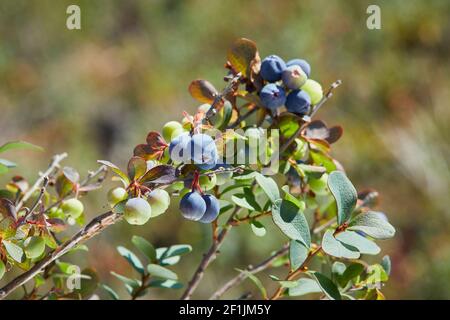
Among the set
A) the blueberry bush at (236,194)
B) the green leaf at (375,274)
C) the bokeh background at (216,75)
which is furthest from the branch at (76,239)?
the bokeh background at (216,75)

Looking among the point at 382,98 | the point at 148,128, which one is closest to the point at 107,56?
the point at 148,128

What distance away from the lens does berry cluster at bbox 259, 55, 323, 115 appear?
1.66 ft

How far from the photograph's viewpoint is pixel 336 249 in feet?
1.41

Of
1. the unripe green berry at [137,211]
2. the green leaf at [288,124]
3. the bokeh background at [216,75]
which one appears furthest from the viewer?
the bokeh background at [216,75]

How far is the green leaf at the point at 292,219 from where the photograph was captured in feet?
1.44

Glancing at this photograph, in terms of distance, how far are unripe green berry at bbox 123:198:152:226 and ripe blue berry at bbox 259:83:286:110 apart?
16 centimetres

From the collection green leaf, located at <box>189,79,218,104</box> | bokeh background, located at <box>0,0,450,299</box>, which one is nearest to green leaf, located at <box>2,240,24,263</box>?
green leaf, located at <box>189,79,218,104</box>

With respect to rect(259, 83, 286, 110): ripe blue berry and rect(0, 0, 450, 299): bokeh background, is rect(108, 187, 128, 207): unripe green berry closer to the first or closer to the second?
rect(259, 83, 286, 110): ripe blue berry

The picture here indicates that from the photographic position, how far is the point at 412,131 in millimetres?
2957

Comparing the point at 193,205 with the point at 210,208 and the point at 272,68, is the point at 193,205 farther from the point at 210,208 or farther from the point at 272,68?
the point at 272,68

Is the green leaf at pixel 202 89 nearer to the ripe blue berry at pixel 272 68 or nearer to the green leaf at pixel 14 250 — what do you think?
the ripe blue berry at pixel 272 68

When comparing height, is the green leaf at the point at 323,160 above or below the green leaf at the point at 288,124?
below

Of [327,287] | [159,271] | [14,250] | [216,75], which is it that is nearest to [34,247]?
[14,250]

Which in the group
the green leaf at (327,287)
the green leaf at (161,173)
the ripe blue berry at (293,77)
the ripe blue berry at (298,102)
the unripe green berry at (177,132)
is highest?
the ripe blue berry at (293,77)
